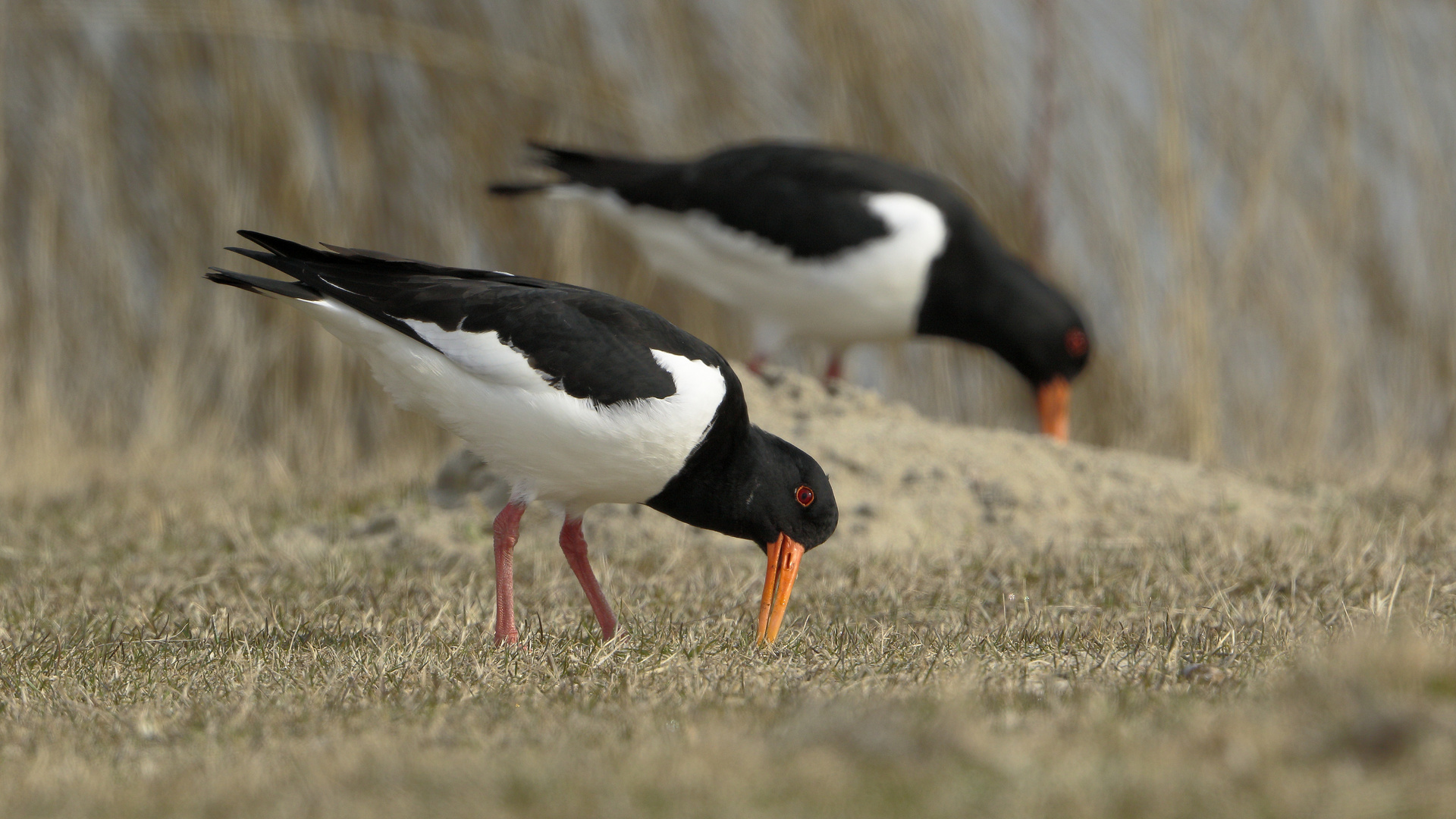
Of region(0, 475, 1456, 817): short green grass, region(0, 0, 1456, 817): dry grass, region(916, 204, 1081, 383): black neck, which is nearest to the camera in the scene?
region(0, 475, 1456, 817): short green grass

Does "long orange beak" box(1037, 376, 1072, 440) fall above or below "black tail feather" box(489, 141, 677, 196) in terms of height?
below

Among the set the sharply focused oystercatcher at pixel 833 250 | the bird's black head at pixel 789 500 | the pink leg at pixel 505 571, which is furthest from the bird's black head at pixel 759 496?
the sharply focused oystercatcher at pixel 833 250

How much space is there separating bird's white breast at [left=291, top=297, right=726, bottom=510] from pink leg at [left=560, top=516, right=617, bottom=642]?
0.57 ft

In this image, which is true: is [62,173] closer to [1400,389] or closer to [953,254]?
[953,254]

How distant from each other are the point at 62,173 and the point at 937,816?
755 centimetres

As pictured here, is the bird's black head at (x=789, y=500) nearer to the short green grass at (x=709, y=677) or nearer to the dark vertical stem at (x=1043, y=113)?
the short green grass at (x=709, y=677)

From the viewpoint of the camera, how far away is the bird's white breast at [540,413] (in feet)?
11.5

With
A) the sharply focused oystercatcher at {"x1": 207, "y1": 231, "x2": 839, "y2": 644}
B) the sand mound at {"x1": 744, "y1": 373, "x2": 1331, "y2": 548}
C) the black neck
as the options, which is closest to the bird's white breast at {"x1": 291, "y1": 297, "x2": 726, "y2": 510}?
the sharply focused oystercatcher at {"x1": 207, "y1": 231, "x2": 839, "y2": 644}

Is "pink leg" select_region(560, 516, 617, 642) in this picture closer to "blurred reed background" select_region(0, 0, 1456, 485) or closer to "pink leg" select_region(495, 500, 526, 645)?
"pink leg" select_region(495, 500, 526, 645)

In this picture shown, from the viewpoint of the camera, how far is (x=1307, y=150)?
7.48m

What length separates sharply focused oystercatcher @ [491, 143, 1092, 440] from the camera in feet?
22.1

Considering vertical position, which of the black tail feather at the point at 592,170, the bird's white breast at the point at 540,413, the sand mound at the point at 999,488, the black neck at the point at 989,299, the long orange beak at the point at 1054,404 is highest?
the black tail feather at the point at 592,170

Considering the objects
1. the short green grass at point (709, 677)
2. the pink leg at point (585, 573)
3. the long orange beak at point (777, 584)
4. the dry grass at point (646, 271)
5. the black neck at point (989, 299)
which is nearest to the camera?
the short green grass at point (709, 677)

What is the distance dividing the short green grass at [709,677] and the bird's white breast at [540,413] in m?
0.39
